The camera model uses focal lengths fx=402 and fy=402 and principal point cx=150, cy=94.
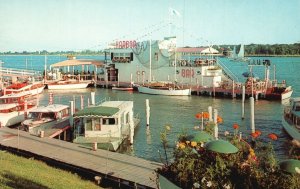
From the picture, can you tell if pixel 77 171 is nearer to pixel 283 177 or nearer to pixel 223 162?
pixel 223 162

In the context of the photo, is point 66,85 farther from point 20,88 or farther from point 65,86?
point 20,88

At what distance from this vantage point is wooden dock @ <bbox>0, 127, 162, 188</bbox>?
20.4 metres

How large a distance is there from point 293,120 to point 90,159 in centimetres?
2001

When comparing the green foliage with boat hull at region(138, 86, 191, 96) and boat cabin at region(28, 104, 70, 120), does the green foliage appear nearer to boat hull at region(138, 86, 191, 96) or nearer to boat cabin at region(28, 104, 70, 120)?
boat cabin at region(28, 104, 70, 120)

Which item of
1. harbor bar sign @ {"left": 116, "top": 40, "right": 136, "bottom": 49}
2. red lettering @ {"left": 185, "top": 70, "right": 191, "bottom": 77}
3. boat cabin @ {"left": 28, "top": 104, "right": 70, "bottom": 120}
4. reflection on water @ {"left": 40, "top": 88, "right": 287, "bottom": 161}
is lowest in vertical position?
reflection on water @ {"left": 40, "top": 88, "right": 287, "bottom": 161}

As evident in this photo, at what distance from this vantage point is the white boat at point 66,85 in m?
75.4

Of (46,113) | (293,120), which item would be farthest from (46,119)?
(293,120)

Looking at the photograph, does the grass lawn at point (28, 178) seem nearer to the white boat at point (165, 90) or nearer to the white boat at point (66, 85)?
the white boat at point (165, 90)

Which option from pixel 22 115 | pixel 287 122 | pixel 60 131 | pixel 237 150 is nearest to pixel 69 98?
pixel 22 115

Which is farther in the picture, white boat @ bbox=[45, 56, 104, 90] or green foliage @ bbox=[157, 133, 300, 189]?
white boat @ bbox=[45, 56, 104, 90]

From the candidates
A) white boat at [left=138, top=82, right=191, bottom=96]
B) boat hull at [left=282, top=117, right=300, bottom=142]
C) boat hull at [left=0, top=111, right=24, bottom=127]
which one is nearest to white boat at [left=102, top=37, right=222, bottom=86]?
white boat at [left=138, top=82, right=191, bottom=96]

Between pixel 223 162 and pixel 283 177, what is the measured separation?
1.83m

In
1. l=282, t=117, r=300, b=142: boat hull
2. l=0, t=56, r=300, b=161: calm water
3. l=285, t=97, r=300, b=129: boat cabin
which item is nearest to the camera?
l=282, t=117, r=300, b=142: boat hull

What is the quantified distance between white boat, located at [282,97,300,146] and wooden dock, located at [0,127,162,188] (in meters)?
16.1
